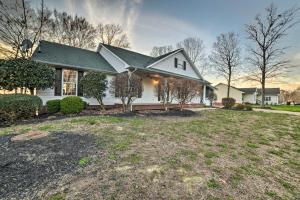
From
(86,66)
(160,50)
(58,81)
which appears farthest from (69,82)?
(160,50)

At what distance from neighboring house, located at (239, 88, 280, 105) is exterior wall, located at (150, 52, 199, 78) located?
35203 millimetres

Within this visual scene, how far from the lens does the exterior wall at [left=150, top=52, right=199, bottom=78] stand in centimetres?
1661

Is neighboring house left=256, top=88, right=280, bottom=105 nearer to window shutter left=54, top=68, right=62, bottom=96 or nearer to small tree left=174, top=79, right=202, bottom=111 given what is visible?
small tree left=174, top=79, right=202, bottom=111

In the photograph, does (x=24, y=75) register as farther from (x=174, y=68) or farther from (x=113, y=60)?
(x=174, y=68)

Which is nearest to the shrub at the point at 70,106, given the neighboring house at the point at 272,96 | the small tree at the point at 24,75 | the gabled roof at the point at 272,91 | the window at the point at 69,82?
the small tree at the point at 24,75

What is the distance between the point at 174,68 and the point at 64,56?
10.5 meters

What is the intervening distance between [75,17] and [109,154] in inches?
904

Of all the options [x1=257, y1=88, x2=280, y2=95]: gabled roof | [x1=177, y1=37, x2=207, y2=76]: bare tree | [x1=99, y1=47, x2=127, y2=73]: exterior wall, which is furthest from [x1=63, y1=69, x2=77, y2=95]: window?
[x1=257, y1=88, x2=280, y2=95]: gabled roof

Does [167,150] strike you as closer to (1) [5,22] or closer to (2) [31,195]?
(2) [31,195]

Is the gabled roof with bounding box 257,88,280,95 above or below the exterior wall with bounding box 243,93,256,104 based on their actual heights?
above

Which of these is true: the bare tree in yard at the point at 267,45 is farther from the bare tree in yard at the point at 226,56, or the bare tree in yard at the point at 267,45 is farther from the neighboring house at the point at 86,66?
the neighboring house at the point at 86,66

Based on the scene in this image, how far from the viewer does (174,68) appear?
A: 59.1 feet

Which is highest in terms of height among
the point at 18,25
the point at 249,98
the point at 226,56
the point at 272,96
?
the point at 226,56

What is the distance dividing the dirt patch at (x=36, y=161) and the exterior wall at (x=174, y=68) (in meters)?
12.3
